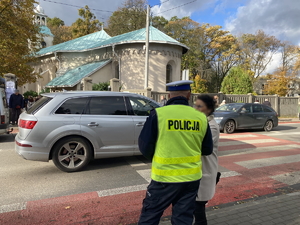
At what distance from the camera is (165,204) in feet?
6.71

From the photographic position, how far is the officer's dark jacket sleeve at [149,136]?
205 centimetres

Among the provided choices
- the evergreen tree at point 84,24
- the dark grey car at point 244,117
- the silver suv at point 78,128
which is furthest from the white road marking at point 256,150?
the evergreen tree at point 84,24

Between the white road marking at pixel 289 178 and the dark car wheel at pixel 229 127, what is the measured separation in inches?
231

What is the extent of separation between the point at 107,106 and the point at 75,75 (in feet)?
62.8

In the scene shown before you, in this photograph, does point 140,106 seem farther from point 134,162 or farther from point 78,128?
point 78,128

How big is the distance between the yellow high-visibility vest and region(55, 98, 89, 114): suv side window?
3671 mm

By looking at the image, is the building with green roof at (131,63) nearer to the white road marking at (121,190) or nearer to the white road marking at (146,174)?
the white road marking at (146,174)

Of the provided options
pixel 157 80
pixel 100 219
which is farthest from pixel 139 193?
pixel 157 80

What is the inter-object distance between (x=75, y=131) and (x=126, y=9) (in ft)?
131

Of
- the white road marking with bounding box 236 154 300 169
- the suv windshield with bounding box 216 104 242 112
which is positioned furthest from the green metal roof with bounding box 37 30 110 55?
the white road marking with bounding box 236 154 300 169

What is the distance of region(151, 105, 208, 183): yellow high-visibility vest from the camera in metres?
2.02

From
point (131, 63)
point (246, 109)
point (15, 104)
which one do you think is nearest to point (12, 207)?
point (15, 104)

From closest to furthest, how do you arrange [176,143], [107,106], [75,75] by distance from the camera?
[176,143] → [107,106] → [75,75]

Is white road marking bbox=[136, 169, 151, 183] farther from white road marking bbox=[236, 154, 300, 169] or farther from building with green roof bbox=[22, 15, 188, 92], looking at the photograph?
building with green roof bbox=[22, 15, 188, 92]
